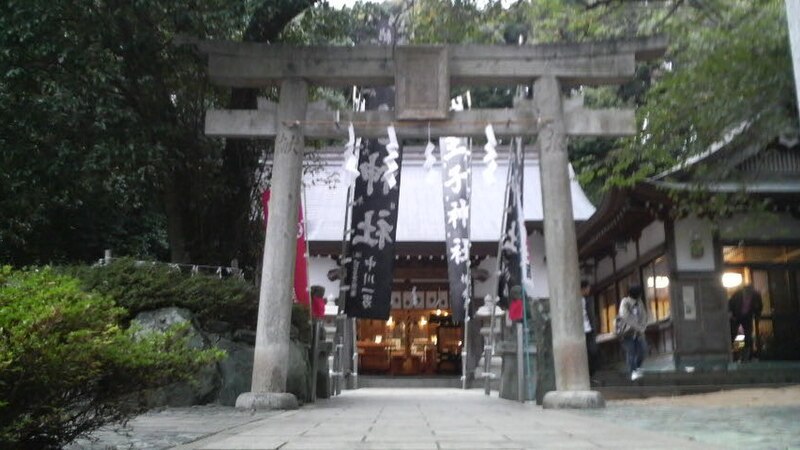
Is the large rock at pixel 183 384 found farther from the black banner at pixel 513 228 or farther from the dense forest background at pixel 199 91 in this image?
the black banner at pixel 513 228

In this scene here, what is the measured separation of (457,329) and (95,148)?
16.6m

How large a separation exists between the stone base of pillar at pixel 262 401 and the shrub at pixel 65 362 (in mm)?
4012

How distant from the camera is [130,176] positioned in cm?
956

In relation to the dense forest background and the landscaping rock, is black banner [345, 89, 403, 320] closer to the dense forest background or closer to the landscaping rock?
the dense forest background

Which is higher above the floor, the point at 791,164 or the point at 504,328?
the point at 791,164

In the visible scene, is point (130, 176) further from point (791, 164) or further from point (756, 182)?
point (791, 164)

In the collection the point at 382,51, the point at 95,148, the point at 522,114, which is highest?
the point at 382,51

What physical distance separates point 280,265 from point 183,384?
181 cm

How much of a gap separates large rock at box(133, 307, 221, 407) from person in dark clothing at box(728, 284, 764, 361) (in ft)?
34.4

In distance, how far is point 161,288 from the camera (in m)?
9.05

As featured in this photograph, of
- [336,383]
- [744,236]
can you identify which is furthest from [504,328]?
[744,236]

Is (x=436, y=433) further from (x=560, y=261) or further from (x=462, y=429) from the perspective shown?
(x=560, y=261)

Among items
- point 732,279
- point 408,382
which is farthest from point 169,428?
point 408,382

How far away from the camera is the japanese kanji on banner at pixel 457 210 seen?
14227mm
